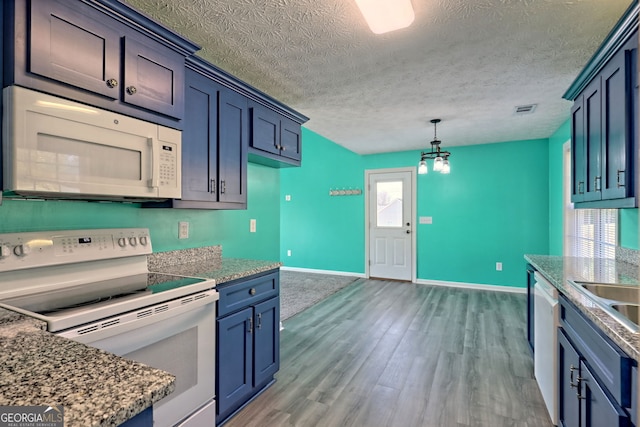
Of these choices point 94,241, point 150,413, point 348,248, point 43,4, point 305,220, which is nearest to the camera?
point 150,413

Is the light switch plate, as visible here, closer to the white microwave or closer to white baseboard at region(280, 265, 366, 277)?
white baseboard at region(280, 265, 366, 277)

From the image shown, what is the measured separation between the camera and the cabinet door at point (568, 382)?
4.82 ft

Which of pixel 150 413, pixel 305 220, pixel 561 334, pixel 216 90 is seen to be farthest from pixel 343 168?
pixel 150 413

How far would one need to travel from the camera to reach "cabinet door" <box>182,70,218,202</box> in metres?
1.95

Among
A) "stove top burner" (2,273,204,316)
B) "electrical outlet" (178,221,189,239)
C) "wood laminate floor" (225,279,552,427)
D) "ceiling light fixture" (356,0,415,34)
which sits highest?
"ceiling light fixture" (356,0,415,34)

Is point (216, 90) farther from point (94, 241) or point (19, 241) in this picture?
point (19, 241)

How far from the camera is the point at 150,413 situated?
649 mm

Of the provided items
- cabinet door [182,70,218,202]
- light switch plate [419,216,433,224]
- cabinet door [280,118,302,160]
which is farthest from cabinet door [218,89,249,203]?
light switch plate [419,216,433,224]

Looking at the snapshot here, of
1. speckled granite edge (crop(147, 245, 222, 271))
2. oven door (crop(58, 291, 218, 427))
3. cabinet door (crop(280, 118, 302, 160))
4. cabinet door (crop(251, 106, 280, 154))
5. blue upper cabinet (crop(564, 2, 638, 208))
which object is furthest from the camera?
cabinet door (crop(280, 118, 302, 160))

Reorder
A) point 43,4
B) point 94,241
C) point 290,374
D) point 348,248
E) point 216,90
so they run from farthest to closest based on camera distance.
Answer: point 348,248, point 290,374, point 216,90, point 94,241, point 43,4

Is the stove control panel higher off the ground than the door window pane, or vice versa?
the door window pane

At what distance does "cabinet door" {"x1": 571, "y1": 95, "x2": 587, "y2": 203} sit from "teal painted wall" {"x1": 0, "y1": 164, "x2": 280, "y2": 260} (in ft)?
8.20

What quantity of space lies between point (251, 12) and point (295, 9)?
242 millimetres

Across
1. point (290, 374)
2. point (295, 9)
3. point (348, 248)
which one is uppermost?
point (295, 9)
